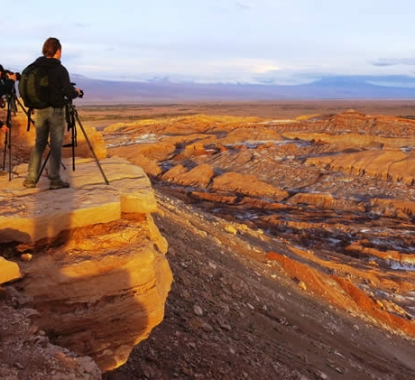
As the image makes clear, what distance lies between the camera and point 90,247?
4148mm

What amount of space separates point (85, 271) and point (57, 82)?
81.3 inches

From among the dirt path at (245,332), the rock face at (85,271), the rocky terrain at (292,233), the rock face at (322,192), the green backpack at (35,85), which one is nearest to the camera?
the rock face at (85,271)

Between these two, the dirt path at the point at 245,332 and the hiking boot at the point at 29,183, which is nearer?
the hiking boot at the point at 29,183

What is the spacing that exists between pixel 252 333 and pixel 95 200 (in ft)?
13.1

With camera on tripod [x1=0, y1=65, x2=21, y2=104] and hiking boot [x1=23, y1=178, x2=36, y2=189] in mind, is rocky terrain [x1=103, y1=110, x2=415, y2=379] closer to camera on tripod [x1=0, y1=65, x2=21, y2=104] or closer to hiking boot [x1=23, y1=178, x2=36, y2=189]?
hiking boot [x1=23, y1=178, x2=36, y2=189]

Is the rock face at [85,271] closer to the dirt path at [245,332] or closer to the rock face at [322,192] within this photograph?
the dirt path at [245,332]

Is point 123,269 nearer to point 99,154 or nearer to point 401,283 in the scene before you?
point 99,154

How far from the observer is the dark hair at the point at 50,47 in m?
4.63

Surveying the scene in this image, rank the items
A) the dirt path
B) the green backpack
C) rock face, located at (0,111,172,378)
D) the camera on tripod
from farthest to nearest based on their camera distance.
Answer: the camera on tripod, the dirt path, the green backpack, rock face, located at (0,111,172,378)

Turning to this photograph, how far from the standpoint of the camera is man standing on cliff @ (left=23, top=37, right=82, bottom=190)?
462 cm

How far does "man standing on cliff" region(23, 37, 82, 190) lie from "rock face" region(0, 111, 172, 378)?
1.58 feet

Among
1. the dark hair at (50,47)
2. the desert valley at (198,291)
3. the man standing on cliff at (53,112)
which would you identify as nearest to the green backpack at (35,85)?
the man standing on cliff at (53,112)

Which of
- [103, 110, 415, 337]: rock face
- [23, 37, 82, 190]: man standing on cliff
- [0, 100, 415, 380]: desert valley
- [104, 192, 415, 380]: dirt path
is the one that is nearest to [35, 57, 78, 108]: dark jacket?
[23, 37, 82, 190]: man standing on cliff

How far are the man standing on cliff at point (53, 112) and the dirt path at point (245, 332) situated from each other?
7.47ft
